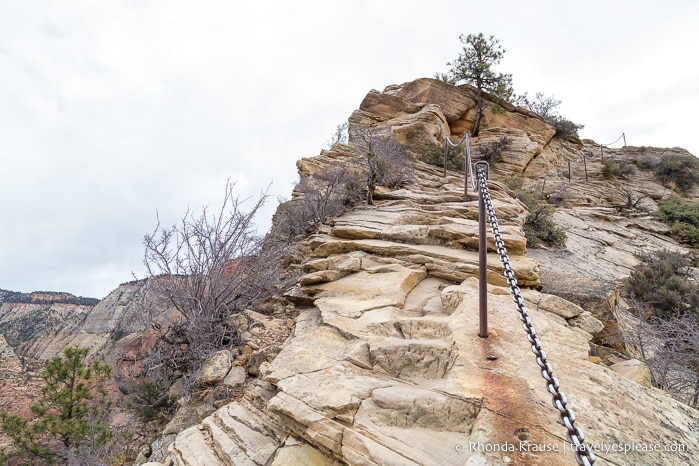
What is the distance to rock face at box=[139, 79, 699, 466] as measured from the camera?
1913 millimetres

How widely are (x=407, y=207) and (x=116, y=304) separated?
28616 mm

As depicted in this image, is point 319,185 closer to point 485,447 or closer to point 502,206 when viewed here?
point 502,206

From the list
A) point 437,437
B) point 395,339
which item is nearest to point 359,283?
point 395,339

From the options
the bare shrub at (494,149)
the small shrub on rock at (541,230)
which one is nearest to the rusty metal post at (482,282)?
the small shrub on rock at (541,230)

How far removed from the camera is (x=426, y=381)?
2570 mm

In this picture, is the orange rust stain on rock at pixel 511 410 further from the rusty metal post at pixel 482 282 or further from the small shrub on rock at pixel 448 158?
the small shrub on rock at pixel 448 158

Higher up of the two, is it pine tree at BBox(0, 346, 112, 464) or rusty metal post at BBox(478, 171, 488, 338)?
rusty metal post at BBox(478, 171, 488, 338)

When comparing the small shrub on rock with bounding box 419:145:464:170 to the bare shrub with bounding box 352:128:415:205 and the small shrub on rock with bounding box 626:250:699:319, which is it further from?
the small shrub on rock with bounding box 626:250:699:319

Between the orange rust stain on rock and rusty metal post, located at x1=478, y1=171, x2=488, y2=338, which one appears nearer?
the orange rust stain on rock

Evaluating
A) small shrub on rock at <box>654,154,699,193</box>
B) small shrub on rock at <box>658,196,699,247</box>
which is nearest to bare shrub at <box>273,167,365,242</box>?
small shrub on rock at <box>658,196,699,247</box>

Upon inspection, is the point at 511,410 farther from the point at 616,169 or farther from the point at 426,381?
the point at 616,169

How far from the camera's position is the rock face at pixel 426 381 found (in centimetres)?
191

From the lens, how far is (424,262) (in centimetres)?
498

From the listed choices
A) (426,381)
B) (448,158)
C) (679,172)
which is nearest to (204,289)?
(426,381)
